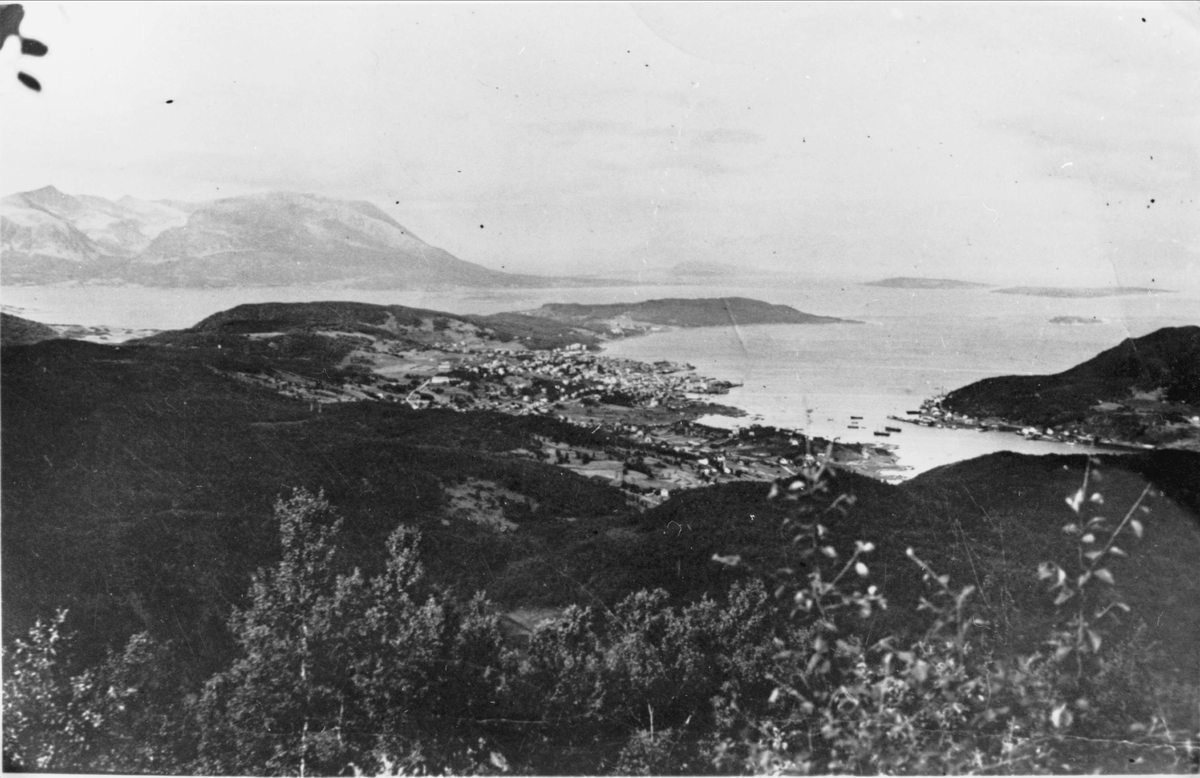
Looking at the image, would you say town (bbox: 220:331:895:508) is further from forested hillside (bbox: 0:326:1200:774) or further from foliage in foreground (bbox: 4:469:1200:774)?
foliage in foreground (bbox: 4:469:1200:774)

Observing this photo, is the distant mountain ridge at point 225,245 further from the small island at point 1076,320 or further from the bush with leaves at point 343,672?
the small island at point 1076,320

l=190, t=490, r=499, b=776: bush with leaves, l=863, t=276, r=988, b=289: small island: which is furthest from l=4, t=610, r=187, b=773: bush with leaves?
l=863, t=276, r=988, b=289: small island

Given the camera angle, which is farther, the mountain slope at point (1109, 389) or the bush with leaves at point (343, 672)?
the mountain slope at point (1109, 389)

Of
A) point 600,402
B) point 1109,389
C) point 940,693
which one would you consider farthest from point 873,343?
point 940,693

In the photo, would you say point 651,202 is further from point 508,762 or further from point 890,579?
point 508,762

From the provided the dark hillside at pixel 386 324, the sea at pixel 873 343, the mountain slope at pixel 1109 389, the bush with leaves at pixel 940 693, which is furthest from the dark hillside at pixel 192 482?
the mountain slope at pixel 1109 389

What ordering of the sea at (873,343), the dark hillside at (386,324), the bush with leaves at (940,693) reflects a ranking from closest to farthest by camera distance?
the bush with leaves at (940,693) < the sea at (873,343) < the dark hillside at (386,324)

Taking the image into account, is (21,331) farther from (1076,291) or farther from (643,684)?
(1076,291)
